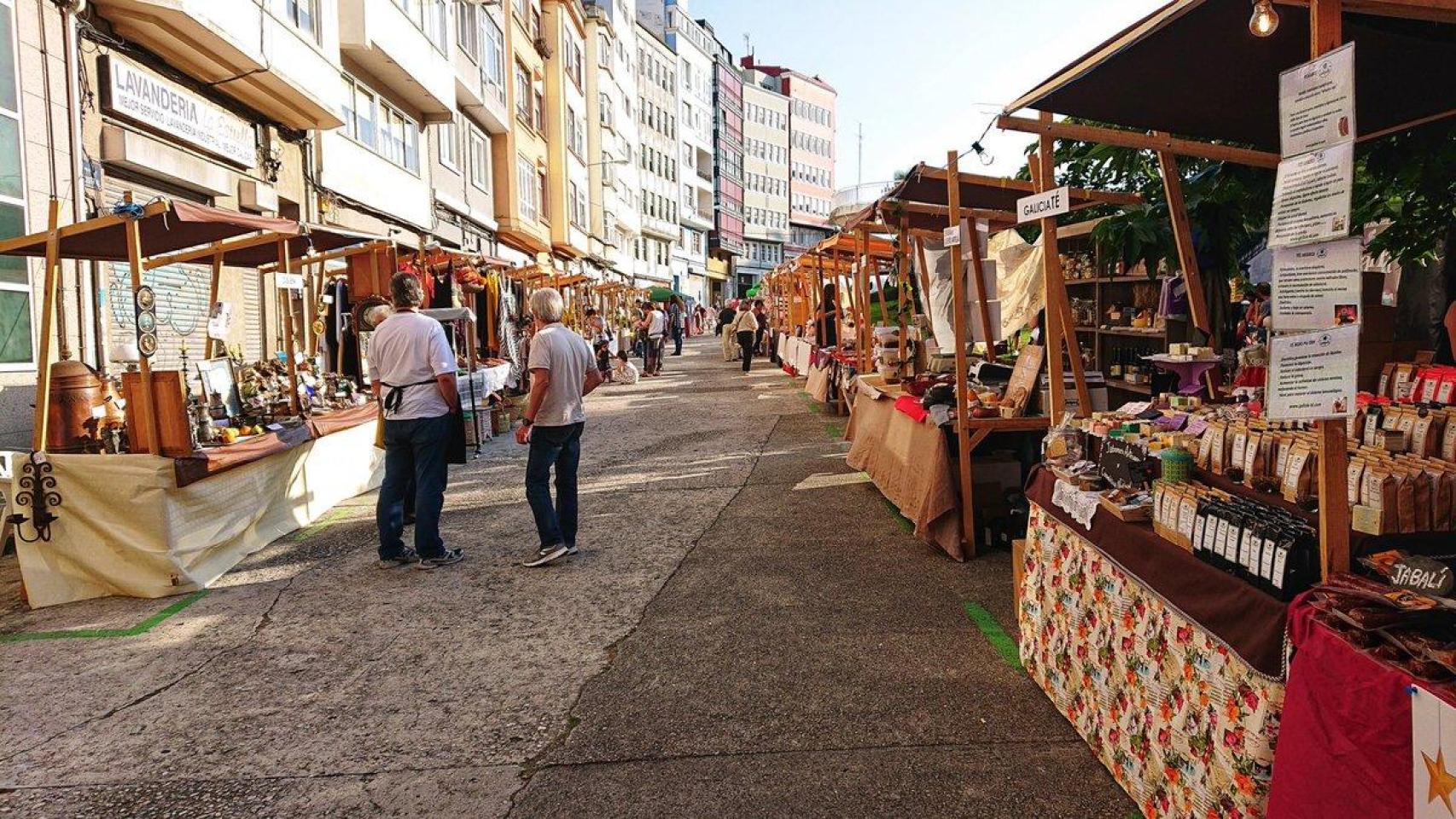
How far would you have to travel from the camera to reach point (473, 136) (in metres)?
25.0

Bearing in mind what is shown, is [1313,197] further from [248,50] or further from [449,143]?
[449,143]

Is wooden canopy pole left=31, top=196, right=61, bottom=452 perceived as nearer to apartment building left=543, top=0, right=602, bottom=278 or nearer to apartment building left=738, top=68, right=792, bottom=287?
apartment building left=543, top=0, right=602, bottom=278

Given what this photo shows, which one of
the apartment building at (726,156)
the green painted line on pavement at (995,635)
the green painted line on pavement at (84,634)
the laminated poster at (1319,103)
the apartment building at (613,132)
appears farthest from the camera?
the apartment building at (726,156)

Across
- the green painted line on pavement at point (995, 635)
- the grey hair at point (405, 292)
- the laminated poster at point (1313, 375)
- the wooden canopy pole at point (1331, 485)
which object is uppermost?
the grey hair at point (405, 292)

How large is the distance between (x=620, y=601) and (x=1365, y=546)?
3.98 meters

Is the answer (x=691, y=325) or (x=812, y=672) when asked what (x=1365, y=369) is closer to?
(x=812, y=672)

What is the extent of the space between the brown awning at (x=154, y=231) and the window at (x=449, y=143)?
1503 cm

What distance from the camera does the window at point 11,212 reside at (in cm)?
842

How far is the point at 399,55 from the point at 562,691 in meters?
15.7

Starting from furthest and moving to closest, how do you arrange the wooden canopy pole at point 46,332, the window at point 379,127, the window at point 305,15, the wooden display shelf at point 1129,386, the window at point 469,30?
the window at point 469,30, the window at point 379,127, the window at point 305,15, the wooden display shelf at point 1129,386, the wooden canopy pole at point 46,332

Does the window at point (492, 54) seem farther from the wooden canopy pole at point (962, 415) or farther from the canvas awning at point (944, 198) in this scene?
the wooden canopy pole at point (962, 415)

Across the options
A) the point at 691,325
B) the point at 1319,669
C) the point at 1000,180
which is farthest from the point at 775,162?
the point at 1319,669

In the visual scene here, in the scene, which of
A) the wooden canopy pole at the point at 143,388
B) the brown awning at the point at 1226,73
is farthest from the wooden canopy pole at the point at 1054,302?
the wooden canopy pole at the point at 143,388

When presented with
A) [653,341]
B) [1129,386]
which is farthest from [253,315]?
[653,341]
